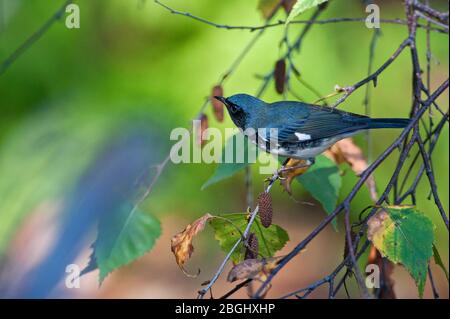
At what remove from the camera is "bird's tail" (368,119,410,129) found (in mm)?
2178

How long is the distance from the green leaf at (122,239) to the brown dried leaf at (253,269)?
548 mm

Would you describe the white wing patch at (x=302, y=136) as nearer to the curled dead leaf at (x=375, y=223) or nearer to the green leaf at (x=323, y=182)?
the green leaf at (x=323, y=182)

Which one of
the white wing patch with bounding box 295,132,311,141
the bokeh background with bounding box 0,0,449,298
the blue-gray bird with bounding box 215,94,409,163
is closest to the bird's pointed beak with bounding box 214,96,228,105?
the blue-gray bird with bounding box 215,94,409,163

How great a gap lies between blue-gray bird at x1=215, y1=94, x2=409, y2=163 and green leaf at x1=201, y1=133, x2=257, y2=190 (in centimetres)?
16

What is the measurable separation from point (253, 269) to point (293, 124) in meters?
1.16

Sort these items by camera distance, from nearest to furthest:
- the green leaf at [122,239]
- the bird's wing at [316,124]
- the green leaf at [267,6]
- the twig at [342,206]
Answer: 1. the twig at [342,206]
2. the green leaf at [122,239]
3. the bird's wing at [316,124]
4. the green leaf at [267,6]

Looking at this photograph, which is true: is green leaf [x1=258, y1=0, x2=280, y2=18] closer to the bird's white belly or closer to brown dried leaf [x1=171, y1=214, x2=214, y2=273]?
the bird's white belly

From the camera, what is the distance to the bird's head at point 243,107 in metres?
2.54

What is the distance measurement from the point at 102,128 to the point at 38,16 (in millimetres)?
832

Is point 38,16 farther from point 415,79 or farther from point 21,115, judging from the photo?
point 415,79

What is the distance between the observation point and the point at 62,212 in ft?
12.0

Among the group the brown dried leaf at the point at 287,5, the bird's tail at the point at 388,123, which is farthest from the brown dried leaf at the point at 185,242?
the brown dried leaf at the point at 287,5

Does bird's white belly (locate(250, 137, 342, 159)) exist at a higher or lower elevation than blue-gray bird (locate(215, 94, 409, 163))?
lower

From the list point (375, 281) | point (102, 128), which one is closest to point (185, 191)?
point (102, 128)
